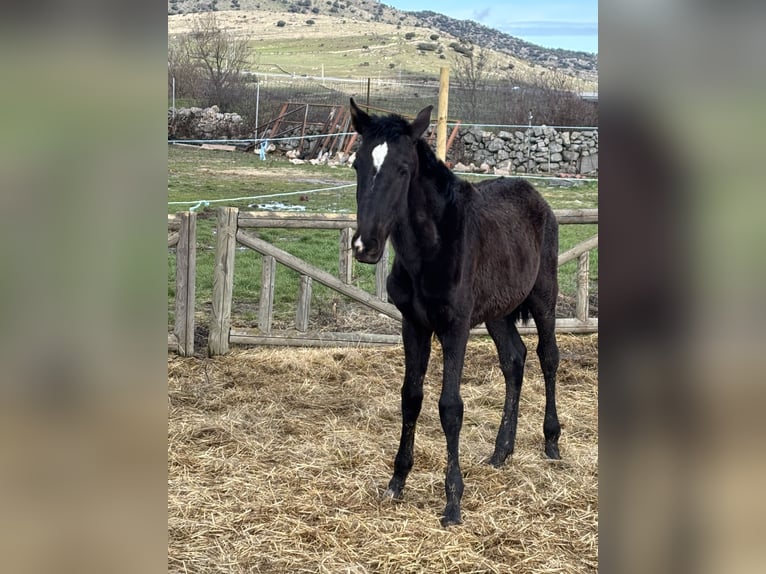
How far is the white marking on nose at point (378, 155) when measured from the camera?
358cm

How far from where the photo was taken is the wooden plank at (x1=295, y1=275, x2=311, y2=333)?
707 cm

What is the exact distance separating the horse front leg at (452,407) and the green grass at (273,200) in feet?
12.3

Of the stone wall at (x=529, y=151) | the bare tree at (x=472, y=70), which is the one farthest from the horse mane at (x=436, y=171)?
the bare tree at (x=472, y=70)

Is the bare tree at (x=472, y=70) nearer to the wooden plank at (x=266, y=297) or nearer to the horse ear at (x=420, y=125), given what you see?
the wooden plank at (x=266, y=297)

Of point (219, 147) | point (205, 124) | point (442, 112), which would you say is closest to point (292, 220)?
point (442, 112)

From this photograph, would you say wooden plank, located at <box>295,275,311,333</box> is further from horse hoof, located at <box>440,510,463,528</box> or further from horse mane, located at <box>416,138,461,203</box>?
horse hoof, located at <box>440,510,463,528</box>

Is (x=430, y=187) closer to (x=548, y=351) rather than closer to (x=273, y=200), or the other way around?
(x=548, y=351)

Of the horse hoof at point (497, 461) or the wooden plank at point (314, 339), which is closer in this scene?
the horse hoof at point (497, 461)

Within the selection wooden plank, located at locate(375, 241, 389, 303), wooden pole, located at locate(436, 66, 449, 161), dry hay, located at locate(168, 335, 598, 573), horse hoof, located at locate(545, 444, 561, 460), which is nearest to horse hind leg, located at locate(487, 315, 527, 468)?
dry hay, located at locate(168, 335, 598, 573)

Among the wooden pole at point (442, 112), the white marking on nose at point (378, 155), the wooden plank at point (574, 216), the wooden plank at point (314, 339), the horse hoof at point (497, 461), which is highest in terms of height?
the wooden pole at point (442, 112)

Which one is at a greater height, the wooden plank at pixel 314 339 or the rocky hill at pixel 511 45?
the rocky hill at pixel 511 45

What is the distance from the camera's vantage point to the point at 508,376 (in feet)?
16.3
